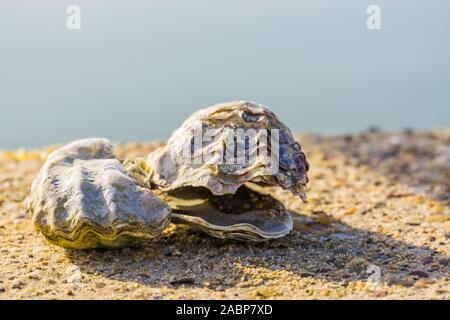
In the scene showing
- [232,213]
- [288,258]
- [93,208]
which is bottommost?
[288,258]

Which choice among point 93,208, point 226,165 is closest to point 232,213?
point 226,165

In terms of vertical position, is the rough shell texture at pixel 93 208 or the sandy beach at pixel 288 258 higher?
the rough shell texture at pixel 93 208

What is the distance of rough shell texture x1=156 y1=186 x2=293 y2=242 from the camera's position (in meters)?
2.85

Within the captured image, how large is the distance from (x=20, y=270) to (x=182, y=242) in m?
0.67

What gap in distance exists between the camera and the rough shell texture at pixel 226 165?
277cm

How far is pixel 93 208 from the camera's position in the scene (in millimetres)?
2666

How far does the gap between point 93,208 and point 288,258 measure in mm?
800

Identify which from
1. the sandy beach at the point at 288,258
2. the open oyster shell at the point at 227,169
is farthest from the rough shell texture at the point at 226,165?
the sandy beach at the point at 288,258

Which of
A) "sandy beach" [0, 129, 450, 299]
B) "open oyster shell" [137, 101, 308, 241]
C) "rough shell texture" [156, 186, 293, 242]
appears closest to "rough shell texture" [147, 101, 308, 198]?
"open oyster shell" [137, 101, 308, 241]

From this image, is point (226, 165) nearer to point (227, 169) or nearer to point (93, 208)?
point (227, 169)

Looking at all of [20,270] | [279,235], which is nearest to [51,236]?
[20,270]

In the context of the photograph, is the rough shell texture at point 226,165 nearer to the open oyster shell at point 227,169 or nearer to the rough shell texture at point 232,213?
the open oyster shell at point 227,169

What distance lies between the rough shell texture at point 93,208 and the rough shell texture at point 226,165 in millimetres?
172
